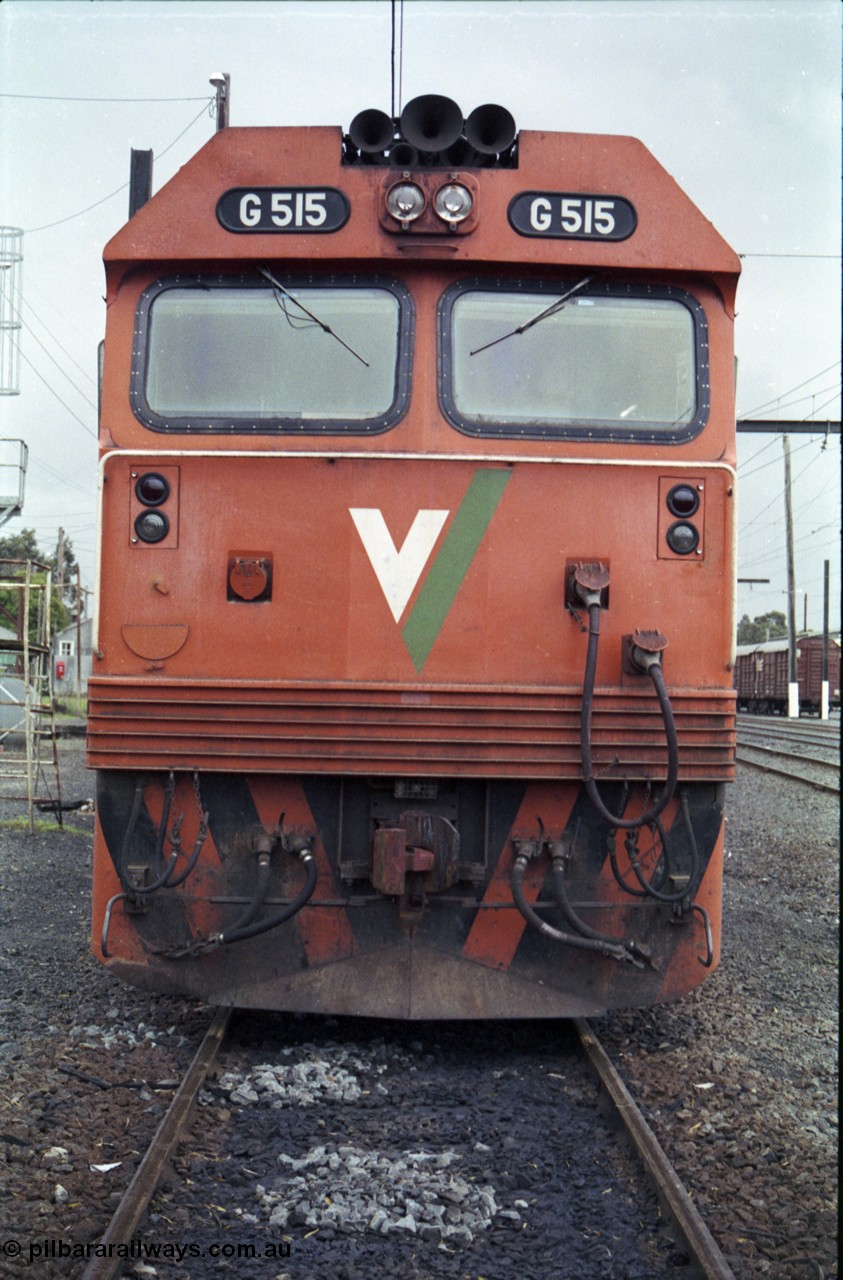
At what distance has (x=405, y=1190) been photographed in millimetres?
3414

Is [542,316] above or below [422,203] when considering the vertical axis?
below

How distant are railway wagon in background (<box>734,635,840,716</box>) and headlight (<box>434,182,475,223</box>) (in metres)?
43.8

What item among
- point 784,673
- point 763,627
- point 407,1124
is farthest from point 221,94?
point 763,627

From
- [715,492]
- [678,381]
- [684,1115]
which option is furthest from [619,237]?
[684,1115]

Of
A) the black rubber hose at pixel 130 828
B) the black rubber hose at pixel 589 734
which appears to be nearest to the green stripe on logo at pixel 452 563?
the black rubber hose at pixel 589 734

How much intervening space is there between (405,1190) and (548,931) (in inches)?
47.6

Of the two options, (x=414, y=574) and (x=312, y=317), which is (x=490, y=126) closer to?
(x=312, y=317)

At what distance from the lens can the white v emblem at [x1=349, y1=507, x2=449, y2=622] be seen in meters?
4.52

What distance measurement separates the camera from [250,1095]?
4145 millimetres

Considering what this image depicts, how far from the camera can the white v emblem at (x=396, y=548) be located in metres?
4.52

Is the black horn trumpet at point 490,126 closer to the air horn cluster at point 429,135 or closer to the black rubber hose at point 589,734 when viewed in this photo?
the air horn cluster at point 429,135

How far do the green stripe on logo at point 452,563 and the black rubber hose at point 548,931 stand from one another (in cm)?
84

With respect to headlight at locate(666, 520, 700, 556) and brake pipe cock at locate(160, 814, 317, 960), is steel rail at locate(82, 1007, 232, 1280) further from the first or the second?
headlight at locate(666, 520, 700, 556)

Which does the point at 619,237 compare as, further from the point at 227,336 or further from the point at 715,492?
the point at 227,336
